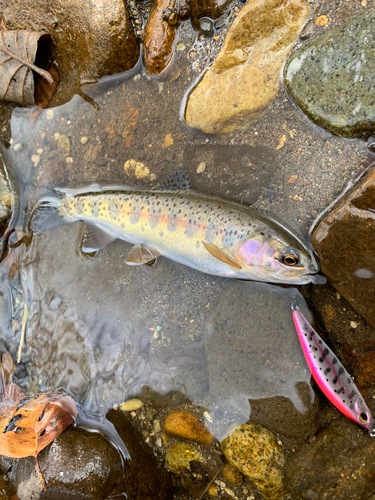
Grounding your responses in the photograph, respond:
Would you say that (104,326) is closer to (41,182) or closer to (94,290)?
(94,290)

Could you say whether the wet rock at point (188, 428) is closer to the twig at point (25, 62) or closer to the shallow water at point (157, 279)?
the shallow water at point (157, 279)

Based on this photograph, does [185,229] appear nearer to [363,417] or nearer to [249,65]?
[249,65]

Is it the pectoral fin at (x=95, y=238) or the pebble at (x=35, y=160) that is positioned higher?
the pebble at (x=35, y=160)

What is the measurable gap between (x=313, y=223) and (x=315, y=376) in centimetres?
160

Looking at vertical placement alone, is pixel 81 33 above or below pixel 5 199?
above

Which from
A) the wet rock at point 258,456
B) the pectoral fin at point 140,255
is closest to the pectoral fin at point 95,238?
the pectoral fin at point 140,255

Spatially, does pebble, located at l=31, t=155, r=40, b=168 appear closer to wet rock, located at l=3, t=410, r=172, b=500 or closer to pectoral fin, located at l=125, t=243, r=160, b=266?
pectoral fin, located at l=125, t=243, r=160, b=266

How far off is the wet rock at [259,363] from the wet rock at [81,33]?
3.05m

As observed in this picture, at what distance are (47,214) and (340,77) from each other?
145 inches

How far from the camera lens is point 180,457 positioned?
148 inches

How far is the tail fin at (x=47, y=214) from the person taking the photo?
418 centimetres

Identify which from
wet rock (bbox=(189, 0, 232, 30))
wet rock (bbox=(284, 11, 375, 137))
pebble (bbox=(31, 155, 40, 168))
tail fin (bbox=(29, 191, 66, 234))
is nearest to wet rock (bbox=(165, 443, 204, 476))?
tail fin (bbox=(29, 191, 66, 234))

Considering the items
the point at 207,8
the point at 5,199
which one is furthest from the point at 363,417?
the point at 5,199

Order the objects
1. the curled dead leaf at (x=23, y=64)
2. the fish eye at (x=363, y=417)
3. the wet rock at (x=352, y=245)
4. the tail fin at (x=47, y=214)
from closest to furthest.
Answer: the wet rock at (x=352, y=245) < the fish eye at (x=363, y=417) < the curled dead leaf at (x=23, y=64) < the tail fin at (x=47, y=214)
